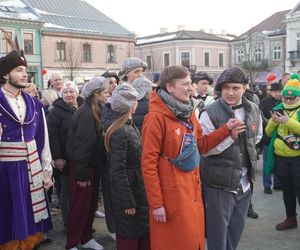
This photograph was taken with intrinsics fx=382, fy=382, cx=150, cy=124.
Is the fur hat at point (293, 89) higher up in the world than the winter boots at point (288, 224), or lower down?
higher up

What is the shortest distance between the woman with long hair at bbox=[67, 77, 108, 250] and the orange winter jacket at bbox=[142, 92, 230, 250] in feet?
4.30

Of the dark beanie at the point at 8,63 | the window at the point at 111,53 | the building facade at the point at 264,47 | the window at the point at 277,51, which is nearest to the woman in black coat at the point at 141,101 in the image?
the dark beanie at the point at 8,63

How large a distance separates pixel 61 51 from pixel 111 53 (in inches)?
210

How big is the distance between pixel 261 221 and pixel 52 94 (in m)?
3.83

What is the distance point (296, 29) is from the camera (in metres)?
41.8

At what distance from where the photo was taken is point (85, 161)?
163 inches

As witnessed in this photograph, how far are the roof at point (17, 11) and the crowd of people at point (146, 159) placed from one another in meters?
31.0

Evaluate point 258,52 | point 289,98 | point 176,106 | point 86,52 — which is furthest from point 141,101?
point 258,52

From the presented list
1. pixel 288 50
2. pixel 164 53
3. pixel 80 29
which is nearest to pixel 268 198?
pixel 80 29

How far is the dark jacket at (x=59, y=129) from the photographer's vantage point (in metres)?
4.72

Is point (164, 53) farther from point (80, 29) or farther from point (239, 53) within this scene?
point (80, 29)

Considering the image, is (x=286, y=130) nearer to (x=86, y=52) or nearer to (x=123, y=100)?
(x=123, y=100)

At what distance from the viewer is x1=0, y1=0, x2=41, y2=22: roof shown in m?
32.8

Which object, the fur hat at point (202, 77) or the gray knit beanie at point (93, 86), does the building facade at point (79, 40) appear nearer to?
the fur hat at point (202, 77)
